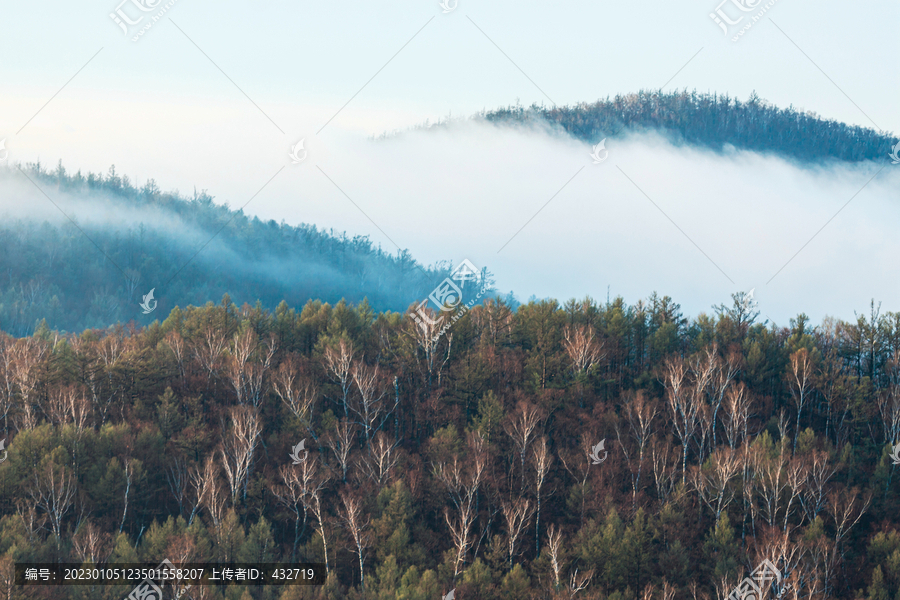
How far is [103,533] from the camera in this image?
69250 millimetres

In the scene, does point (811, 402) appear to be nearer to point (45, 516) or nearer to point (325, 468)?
point (325, 468)

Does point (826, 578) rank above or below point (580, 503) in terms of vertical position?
below

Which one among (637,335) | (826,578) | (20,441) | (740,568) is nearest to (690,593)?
(740,568)

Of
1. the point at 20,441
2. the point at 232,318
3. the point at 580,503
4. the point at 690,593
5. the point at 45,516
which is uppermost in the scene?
the point at 232,318

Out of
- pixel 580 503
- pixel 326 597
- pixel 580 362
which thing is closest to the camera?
pixel 326 597

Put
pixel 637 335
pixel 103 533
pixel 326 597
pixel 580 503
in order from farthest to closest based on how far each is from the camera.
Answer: pixel 637 335 → pixel 580 503 → pixel 103 533 → pixel 326 597

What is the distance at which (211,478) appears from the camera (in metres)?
70.6

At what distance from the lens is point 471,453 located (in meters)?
80.9

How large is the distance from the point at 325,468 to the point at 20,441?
25284mm

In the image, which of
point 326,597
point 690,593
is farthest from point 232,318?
point 690,593

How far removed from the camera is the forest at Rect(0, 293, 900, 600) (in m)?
69.1

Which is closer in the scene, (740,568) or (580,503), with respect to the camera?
(740,568)

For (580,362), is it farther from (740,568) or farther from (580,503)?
(740,568)

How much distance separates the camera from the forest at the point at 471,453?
6906cm
